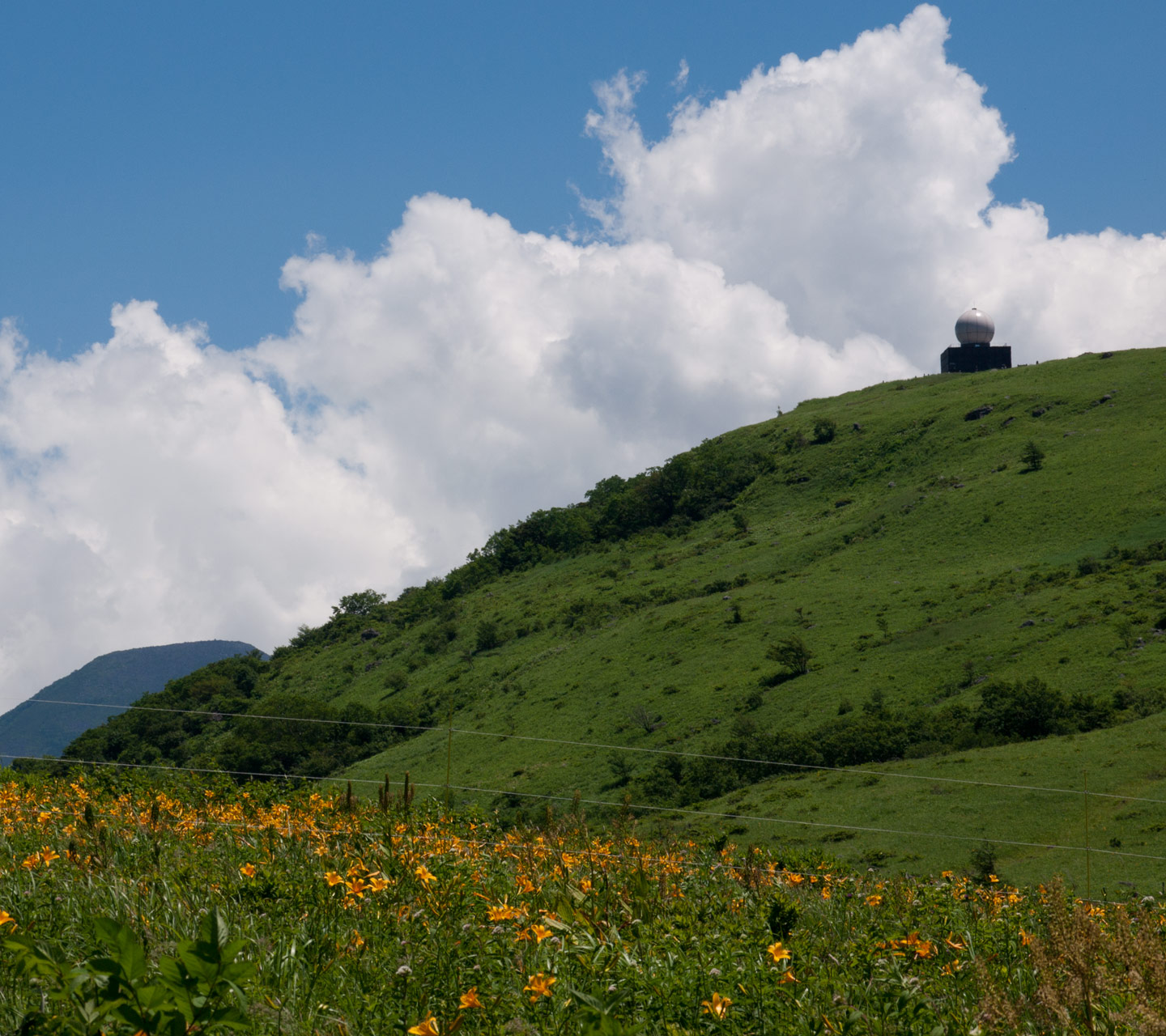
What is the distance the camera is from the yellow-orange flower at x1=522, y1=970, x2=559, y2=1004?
3.16m

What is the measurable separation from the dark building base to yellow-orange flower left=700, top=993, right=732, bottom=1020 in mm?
128807

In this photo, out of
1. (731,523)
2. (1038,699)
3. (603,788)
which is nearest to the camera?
(1038,699)

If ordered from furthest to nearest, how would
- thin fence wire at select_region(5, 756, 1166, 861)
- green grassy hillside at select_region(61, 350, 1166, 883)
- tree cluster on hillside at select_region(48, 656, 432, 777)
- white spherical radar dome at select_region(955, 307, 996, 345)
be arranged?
white spherical radar dome at select_region(955, 307, 996, 345) → tree cluster on hillside at select_region(48, 656, 432, 777) → green grassy hillside at select_region(61, 350, 1166, 883) → thin fence wire at select_region(5, 756, 1166, 861)

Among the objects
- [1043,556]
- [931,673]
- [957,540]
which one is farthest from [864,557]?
[931,673]

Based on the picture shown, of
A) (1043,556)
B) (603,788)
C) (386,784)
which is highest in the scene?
(1043,556)

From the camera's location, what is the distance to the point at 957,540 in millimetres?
79188

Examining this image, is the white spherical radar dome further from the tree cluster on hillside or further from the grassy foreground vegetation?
the grassy foreground vegetation

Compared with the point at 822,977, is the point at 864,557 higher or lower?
higher

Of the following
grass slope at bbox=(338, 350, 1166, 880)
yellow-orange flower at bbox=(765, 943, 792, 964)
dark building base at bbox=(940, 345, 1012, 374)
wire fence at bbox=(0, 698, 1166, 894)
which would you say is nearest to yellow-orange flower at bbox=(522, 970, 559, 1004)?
yellow-orange flower at bbox=(765, 943, 792, 964)

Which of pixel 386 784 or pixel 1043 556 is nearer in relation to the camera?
pixel 386 784

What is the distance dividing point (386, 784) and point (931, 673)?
5767 centimetres

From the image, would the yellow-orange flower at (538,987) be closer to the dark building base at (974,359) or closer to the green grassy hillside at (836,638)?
the green grassy hillside at (836,638)

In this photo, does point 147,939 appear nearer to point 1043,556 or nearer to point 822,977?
point 822,977

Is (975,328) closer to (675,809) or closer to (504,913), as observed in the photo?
(675,809)
